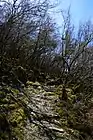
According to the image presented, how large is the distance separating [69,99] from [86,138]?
17.0 feet

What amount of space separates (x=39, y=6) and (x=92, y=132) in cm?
750

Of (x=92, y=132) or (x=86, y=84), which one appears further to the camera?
(x=86, y=84)

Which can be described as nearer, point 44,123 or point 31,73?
point 44,123

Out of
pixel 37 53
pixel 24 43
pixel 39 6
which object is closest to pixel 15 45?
pixel 24 43

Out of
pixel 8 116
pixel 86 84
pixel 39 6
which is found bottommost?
pixel 86 84

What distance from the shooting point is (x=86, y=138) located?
1111 centimetres

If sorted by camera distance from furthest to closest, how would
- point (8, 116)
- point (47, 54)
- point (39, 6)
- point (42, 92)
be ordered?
point (47, 54) → point (42, 92) → point (39, 6) → point (8, 116)

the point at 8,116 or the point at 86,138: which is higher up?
the point at 8,116

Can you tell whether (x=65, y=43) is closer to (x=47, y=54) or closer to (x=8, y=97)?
(x=47, y=54)

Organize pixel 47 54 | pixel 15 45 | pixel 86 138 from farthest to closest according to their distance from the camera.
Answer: pixel 47 54 < pixel 15 45 < pixel 86 138

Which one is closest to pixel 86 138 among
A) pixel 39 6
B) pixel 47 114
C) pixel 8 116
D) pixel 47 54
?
pixel 47 114

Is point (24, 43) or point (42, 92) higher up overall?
point (24, 43)

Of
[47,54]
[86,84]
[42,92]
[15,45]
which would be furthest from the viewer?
[47,54]

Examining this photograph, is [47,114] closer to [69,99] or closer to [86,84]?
[69,99]
